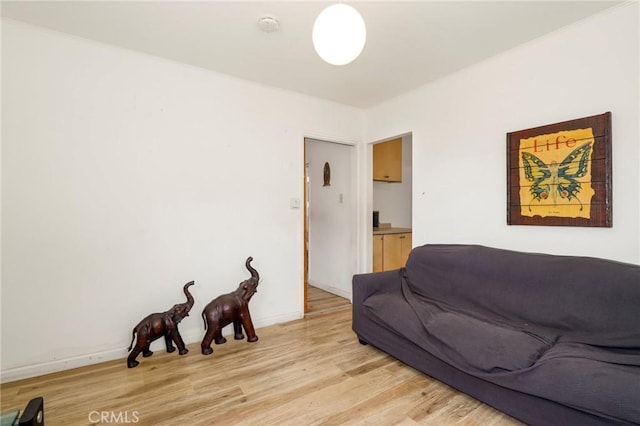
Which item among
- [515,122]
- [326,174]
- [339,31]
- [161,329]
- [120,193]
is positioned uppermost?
[339,31]

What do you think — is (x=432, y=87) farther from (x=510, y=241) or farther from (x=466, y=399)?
(x=466, y=399)

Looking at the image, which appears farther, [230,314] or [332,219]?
[332,219]

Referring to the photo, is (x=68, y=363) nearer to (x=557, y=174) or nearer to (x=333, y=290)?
(x=333, y=290)

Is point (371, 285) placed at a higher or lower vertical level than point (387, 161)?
lower

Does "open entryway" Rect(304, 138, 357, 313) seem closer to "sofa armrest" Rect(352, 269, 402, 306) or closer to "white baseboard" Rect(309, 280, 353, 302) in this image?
"white baseboard" Rect(309, 280, 353, 302)

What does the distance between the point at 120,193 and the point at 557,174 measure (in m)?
3.32

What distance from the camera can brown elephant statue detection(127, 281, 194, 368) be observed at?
7.70 feet

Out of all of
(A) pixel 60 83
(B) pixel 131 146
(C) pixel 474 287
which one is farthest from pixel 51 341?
(C) pixel 474 287

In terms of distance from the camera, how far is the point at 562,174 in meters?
2.20

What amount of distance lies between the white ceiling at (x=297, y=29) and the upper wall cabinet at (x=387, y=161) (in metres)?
1.61

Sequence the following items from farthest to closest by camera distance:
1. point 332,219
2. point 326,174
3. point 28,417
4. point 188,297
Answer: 1. point 326,174
2. point 332,219
3. point 188,297
4. point 28,417

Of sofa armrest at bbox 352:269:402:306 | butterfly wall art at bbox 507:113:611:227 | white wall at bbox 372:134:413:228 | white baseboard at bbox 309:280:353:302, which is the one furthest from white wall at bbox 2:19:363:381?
white wall at bbox 372:134:413:228

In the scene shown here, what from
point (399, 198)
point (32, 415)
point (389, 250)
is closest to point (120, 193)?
point (32, 415)

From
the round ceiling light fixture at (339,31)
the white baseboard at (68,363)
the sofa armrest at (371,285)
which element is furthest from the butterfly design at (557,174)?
the white baseboard at (68,363)
